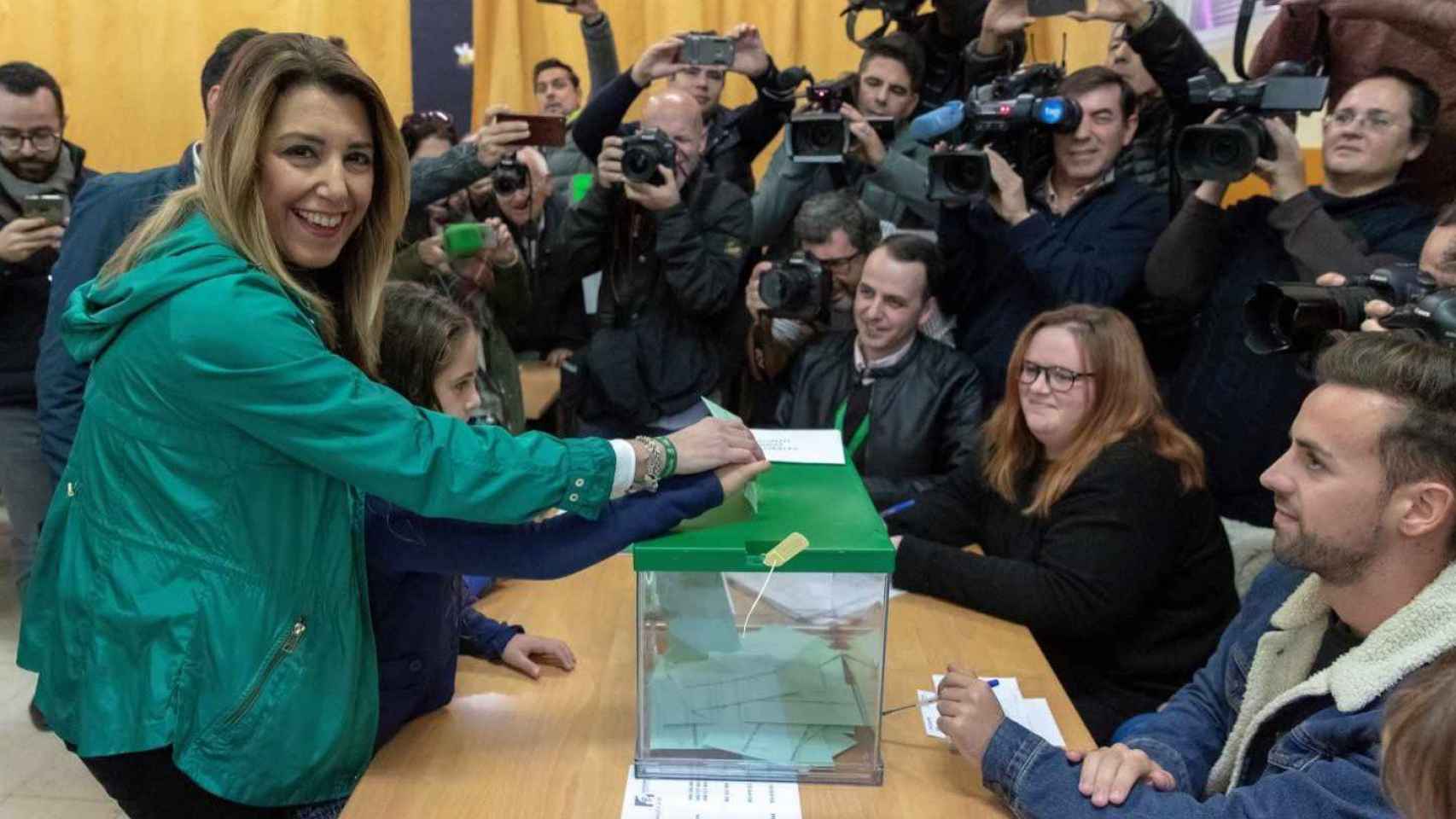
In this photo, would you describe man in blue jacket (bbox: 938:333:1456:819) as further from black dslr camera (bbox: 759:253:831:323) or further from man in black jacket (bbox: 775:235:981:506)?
black dslr camera (bbox: 759:253:831:323)

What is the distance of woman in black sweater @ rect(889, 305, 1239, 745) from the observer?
1931mm

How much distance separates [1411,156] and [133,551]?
236 centimetres

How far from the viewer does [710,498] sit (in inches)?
56.2

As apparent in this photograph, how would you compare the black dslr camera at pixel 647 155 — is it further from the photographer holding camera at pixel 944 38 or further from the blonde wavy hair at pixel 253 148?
the blonde wavy hair at pixel 253 148

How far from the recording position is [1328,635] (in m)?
1.45

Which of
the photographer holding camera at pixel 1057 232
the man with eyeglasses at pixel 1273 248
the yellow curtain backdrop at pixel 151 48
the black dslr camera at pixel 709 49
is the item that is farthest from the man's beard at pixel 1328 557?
the yellow curtain backdrop at pixel 151 48

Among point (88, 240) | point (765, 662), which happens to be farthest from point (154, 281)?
point (88, 240)

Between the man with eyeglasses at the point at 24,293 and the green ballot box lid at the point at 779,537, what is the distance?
2320 millimetres

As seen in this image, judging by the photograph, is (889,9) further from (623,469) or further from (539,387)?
(623,469)

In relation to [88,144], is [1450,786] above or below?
below

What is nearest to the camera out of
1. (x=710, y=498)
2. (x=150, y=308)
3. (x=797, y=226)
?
(x=150, y=308)

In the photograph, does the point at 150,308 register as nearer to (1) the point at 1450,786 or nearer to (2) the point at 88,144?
(1) the point at 1450,786

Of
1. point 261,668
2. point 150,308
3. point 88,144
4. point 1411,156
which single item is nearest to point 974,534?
point 1411,156

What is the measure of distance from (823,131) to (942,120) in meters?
0.39
